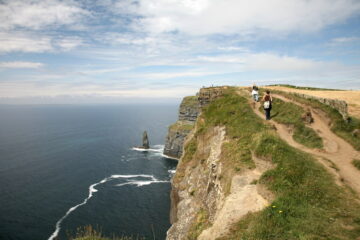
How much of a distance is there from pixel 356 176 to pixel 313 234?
7.84m

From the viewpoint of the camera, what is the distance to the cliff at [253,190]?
11.9 m

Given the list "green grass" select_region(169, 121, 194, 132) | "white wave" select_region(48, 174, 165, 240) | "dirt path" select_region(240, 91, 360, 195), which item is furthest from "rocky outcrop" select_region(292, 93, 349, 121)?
"green grass" select_region(169, 121, 194, 132)

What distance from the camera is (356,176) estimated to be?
A: 15.9 m

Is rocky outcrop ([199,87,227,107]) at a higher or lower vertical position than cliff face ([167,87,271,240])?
higher

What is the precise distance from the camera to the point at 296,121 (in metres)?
24.2

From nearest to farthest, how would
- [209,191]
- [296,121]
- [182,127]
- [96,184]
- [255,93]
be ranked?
[209,191] < [296,121] < [255,93] < [96,184] < [182,127]

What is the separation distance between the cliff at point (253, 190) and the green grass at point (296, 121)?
2.26 meters

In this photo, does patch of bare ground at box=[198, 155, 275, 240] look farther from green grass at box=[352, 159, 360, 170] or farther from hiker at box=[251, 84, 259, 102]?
hiker at box=[251, 84, 259, 102]

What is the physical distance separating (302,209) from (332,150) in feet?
31.3

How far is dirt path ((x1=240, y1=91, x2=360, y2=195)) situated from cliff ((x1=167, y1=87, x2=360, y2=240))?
1.12m

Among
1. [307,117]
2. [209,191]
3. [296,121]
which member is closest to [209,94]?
[296,121]

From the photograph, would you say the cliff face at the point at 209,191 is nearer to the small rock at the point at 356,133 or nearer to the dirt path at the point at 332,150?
the dirt path at the point at 332,150

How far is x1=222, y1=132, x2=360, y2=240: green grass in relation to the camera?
11195mm

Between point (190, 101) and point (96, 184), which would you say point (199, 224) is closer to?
point (96, 184)
